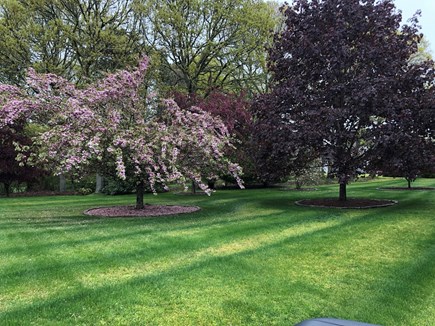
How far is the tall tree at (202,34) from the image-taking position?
19734 mm

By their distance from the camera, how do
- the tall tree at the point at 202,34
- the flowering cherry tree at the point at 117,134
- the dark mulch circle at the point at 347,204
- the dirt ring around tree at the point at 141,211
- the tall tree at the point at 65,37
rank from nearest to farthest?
1. the flowering cherry tree at the point at 117,134
2. the dirt ring around tree at the point at 141,211
3. the dark mulch circle at the point at 347,204
4. the tall tree at the point at 65,37
5. the tall tree at the point at 202,34

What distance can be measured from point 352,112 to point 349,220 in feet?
9.77

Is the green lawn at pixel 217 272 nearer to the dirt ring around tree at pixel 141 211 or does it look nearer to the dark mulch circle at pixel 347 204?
the dirt ring around tree at pixel 141 211

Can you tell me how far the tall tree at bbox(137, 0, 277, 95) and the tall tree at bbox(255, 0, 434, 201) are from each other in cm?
1032

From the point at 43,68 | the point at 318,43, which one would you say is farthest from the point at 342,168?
the point at 43,68

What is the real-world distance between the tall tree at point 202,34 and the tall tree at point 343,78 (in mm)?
10318

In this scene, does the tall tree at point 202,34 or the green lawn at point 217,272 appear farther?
the tall tree at point 202,34

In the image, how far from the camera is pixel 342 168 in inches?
387

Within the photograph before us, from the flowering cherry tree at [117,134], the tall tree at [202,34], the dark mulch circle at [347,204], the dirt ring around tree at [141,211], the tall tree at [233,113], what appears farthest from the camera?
the tall tree at [202,34]

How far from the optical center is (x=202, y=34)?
20.8 m

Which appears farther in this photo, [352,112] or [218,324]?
[352,112]

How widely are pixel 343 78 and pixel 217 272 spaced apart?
755cm

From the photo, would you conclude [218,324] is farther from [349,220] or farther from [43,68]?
[43,68]

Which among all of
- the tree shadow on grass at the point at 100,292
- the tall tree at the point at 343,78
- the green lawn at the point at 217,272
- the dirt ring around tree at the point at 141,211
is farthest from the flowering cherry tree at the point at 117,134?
the tree shadow on grass at the point at 100,292
